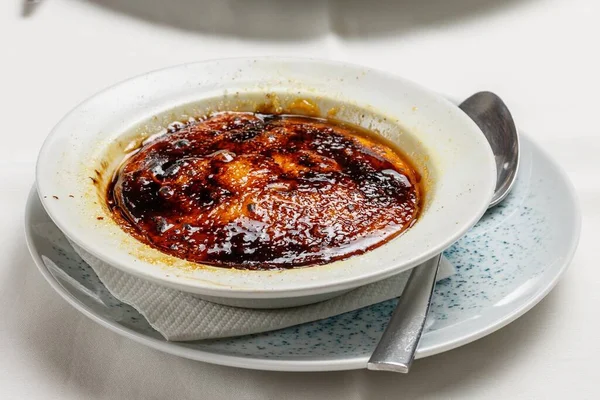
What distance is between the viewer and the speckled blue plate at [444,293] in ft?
4.45

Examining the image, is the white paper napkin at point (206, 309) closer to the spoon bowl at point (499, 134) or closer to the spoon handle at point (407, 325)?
the spoon handle at point (407, 325)

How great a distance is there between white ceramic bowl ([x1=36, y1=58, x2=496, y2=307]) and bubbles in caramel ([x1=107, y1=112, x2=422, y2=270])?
0.05 m

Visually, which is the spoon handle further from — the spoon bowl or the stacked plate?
the spoon bowl

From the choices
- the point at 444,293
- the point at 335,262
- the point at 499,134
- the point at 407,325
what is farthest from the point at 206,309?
the point at 499,134

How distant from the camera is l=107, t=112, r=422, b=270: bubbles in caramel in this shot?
149 cm

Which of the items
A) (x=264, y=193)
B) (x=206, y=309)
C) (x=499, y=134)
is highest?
(x=499, y=134)

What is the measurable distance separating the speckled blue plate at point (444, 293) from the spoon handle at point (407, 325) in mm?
28

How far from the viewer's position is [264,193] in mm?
1603

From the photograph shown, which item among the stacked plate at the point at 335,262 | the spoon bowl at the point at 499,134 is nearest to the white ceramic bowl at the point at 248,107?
the stacked plate at the point at 335,262

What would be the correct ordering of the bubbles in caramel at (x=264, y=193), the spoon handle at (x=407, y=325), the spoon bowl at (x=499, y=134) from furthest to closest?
the spoon bowl at (x=499, y=134), the bubbles in caramel at (x=264, y=193), the spoon handle at (x=407, y=325)

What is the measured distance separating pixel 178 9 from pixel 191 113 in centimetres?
126

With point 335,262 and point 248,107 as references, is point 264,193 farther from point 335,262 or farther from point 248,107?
point 248,107

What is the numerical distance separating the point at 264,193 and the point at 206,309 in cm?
28

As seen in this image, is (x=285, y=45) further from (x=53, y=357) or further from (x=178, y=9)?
(x=53, y=357)
